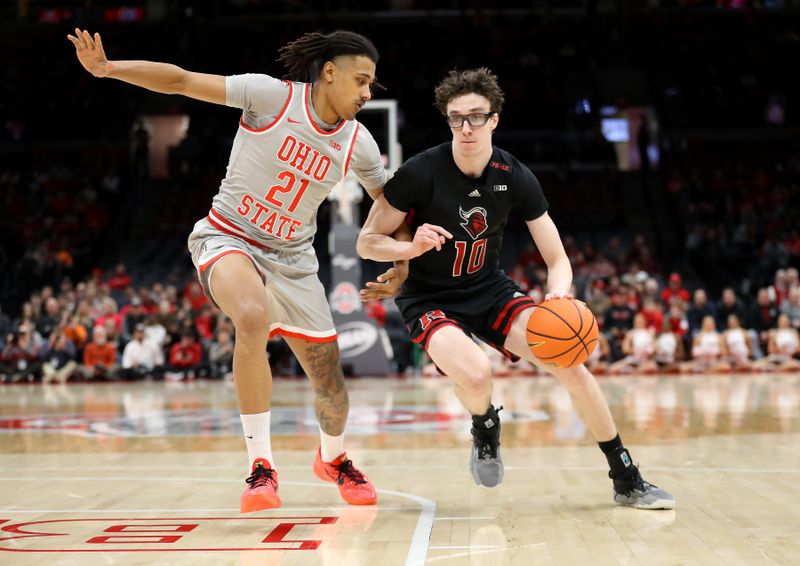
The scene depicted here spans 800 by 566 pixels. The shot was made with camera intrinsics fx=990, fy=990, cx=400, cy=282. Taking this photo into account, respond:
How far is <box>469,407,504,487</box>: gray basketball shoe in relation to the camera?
5160 mm

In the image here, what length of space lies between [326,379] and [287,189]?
1061 mm

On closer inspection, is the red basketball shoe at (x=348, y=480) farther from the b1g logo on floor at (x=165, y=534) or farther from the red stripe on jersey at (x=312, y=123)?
the red stripe on jersey at (x=312, y=123)

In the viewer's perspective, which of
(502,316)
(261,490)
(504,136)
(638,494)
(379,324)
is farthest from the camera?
(504,136)

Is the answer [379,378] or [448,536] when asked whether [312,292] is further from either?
[379,378]

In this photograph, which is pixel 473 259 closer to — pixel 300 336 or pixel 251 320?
pixel 300 336

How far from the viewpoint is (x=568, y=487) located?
5.67 meters

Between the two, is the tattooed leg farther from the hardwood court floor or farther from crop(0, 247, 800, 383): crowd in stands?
crop(0, 247, 800, 383): crowd in stands

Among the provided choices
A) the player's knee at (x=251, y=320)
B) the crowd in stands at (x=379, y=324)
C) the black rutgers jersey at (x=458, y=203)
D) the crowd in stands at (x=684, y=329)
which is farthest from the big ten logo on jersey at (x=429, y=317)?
the crowd in stands at (x=684, y=329)

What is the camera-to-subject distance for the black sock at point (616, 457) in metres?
5.08

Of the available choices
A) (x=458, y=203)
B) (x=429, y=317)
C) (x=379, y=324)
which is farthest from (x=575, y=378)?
(x=379, y=324)

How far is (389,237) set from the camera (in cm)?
531

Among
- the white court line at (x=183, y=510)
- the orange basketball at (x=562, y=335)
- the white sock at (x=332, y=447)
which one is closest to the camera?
the orange basketball at (x=562, y=335)

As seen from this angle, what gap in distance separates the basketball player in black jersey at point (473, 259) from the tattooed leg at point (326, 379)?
1.57 feet

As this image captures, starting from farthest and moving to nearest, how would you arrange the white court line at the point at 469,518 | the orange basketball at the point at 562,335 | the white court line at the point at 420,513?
1. the orange basketball at the point at 562,335
2. the white court line at the point at 469,518
3. the white court line at the point at 420,513
